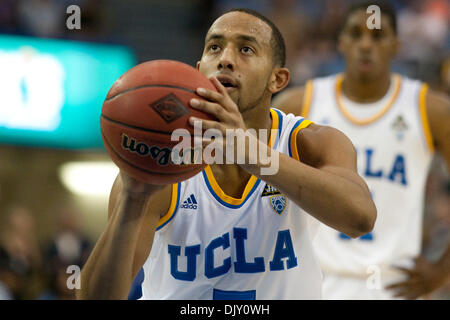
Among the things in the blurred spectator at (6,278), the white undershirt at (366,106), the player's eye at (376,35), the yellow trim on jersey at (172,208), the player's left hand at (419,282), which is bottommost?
the blurred spectator at (6,278)

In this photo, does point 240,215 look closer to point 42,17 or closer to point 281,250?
point 281,250

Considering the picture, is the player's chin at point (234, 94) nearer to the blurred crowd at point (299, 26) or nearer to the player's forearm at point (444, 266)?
the player's forearm at point (444, 266)

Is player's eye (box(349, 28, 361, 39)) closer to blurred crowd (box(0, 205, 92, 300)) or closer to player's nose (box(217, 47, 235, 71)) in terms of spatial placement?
player's nose (box(217, 47, 235, 71))

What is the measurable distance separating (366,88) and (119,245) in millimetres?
3540

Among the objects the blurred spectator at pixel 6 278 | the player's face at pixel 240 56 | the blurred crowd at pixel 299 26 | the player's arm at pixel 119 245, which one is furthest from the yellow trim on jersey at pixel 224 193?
the blurred crowd at pixel 299 26

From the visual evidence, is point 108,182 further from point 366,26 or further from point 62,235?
point 366,26

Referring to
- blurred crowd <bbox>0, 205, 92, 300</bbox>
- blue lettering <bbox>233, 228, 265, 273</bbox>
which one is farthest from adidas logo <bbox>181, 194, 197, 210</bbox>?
blurred crowd <bbox>0, 205, 92, 300</bbox>

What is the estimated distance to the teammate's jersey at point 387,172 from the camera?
5.57 meters

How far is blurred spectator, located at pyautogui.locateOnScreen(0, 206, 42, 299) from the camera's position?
376 inches

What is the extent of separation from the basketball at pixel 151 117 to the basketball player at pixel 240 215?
14.8 inches

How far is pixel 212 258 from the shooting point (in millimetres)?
3615

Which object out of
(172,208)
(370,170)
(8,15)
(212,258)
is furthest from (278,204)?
(8,15)

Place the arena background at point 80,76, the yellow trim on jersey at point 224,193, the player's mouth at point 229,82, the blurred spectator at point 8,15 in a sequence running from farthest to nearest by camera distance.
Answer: the blurred spectator at point 8,15
the arena background at point 80,76
the yellow trim on jersey at point 224,193
the player's mouth at point 229,82

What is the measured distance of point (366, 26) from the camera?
5.79m
